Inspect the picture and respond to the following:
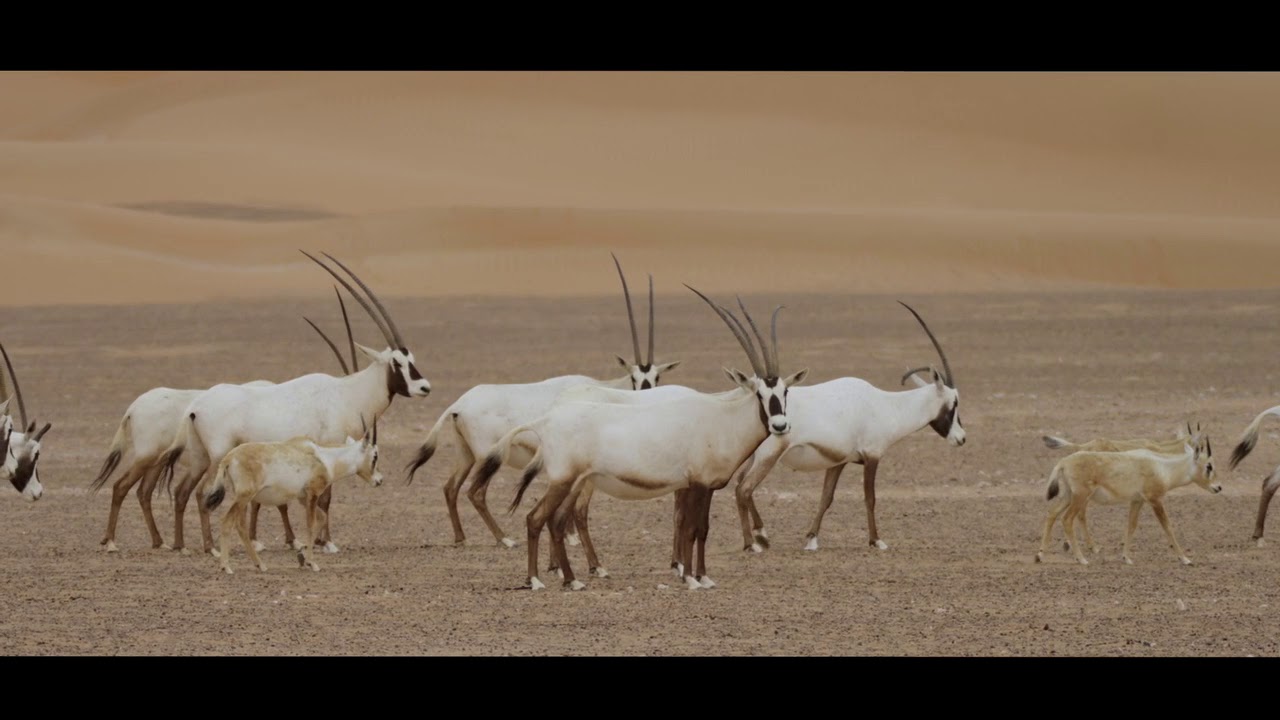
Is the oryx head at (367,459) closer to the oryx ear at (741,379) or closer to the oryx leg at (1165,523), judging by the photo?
the oryx ear at (741,379)

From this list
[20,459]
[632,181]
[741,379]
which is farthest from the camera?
[632,181]

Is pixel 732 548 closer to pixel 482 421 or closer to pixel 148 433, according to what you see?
pixel 482 421

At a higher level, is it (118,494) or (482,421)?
(482,421)

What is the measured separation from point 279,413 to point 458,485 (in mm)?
1520

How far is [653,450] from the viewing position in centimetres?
1214

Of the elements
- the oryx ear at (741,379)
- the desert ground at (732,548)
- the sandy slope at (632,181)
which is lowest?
the desert ground at (732,548)

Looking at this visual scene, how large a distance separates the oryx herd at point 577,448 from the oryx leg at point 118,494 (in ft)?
0.04

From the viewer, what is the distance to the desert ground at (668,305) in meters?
11.4

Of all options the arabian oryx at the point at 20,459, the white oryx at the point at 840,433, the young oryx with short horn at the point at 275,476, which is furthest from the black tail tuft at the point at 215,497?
the white oryx at the point at 840,433

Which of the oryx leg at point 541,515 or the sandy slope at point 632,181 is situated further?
the sandy slope at point 632,181

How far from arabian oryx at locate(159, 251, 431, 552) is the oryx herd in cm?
1

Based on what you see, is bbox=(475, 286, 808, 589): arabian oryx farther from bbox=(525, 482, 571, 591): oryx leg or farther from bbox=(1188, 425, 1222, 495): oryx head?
bbox=(1188, 425, 1222, 495): oryx head

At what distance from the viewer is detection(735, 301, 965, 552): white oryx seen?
573 inches

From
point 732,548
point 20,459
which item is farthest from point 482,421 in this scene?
point 20,459
